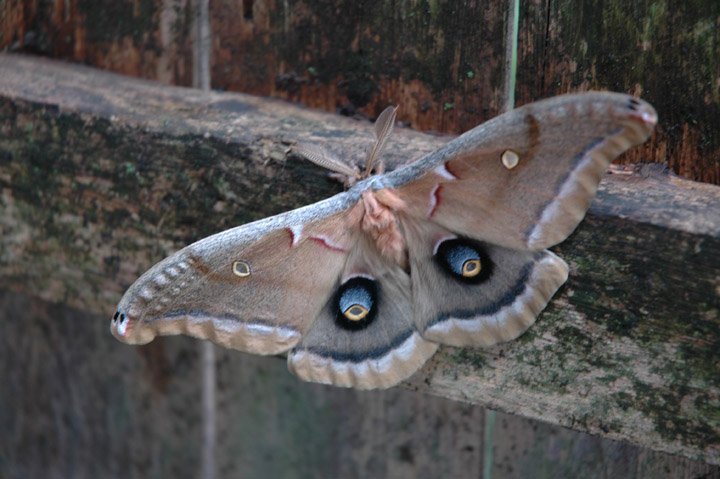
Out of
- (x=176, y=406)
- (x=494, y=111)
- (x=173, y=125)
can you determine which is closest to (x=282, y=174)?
(x=173, y=125)

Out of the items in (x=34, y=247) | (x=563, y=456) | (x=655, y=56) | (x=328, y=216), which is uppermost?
(x=655, y=56)

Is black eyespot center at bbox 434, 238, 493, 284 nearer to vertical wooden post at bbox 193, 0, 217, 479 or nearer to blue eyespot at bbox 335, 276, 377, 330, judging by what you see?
blue eyespot at bbox 335, 276, 377, 330

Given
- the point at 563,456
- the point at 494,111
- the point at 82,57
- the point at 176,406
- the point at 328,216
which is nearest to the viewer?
the point at 328,216

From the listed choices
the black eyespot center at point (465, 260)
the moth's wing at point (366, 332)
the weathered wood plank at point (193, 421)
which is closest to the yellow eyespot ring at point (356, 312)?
the moth's wing at point (366, 332)

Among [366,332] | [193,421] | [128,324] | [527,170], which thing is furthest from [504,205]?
[193,421]

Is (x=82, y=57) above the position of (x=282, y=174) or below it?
above

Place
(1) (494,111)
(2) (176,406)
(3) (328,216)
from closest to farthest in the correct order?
(3) (328,216)
(1) (494,111)
(2) (176,406)

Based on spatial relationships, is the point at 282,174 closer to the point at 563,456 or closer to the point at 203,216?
the point at 203,216

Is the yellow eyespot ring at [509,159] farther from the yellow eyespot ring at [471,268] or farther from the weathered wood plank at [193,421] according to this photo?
the weathered wood plank at [193,421]

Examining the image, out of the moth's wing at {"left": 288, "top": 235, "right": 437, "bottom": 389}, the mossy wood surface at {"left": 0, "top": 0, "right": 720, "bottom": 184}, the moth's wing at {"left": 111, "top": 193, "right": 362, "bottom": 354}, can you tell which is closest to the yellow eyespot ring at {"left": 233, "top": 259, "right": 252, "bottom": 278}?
the moth's wing at {"left": 111, "top": 193, "right": 362, "bottom": 354}
